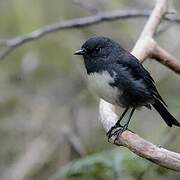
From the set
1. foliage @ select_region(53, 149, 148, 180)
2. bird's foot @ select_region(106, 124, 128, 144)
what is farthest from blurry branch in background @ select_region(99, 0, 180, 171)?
foliage @ select_region(53, 149, 148, 180)

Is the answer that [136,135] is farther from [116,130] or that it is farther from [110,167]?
[110,167]

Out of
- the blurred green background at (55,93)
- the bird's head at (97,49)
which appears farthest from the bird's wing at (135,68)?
the blurred green background at (55,93)

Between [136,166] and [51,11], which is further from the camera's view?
[51,11]

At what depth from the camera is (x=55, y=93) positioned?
718 cm

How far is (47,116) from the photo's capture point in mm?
6383

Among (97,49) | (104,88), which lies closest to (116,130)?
(104,88)

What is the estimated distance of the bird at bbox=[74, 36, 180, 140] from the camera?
3.88m

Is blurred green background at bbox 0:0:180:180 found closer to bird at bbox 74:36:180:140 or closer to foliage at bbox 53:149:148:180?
foliage at bbox 53:149:148:180

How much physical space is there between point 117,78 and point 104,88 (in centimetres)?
15

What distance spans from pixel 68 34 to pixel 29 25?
0.40 meters

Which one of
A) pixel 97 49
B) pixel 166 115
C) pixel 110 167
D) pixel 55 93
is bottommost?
pixel 55 93

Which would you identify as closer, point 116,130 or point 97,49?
point 116,130

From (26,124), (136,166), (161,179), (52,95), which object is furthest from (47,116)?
(136,166)

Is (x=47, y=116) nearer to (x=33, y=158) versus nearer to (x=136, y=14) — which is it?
(x=33, y=158)
